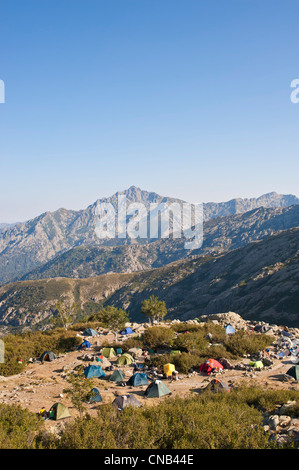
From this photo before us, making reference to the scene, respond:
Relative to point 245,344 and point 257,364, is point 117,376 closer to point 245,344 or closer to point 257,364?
point 257,364

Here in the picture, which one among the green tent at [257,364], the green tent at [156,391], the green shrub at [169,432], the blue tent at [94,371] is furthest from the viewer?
the green tent at [257,364]

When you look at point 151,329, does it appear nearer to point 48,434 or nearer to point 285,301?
point 48,434

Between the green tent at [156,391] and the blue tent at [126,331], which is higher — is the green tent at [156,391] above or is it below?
above

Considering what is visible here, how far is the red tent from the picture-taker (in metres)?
27.0

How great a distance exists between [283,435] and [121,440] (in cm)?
702

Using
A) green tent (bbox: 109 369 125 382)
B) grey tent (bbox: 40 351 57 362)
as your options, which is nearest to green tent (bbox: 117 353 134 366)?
green tent (bbox: 109 369 125 382)

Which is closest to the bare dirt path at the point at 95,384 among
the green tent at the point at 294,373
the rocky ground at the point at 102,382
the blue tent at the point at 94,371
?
the rocky ground at the point at 102,382

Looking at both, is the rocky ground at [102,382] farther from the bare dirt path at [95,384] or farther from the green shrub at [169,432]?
the green shrub at [169,432]

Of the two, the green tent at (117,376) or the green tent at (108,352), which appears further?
the green tent at (108,352)

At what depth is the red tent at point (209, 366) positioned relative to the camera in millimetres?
26953

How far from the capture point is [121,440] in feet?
35.4

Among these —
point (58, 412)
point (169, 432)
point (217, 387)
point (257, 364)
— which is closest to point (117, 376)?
point (58, 412)
